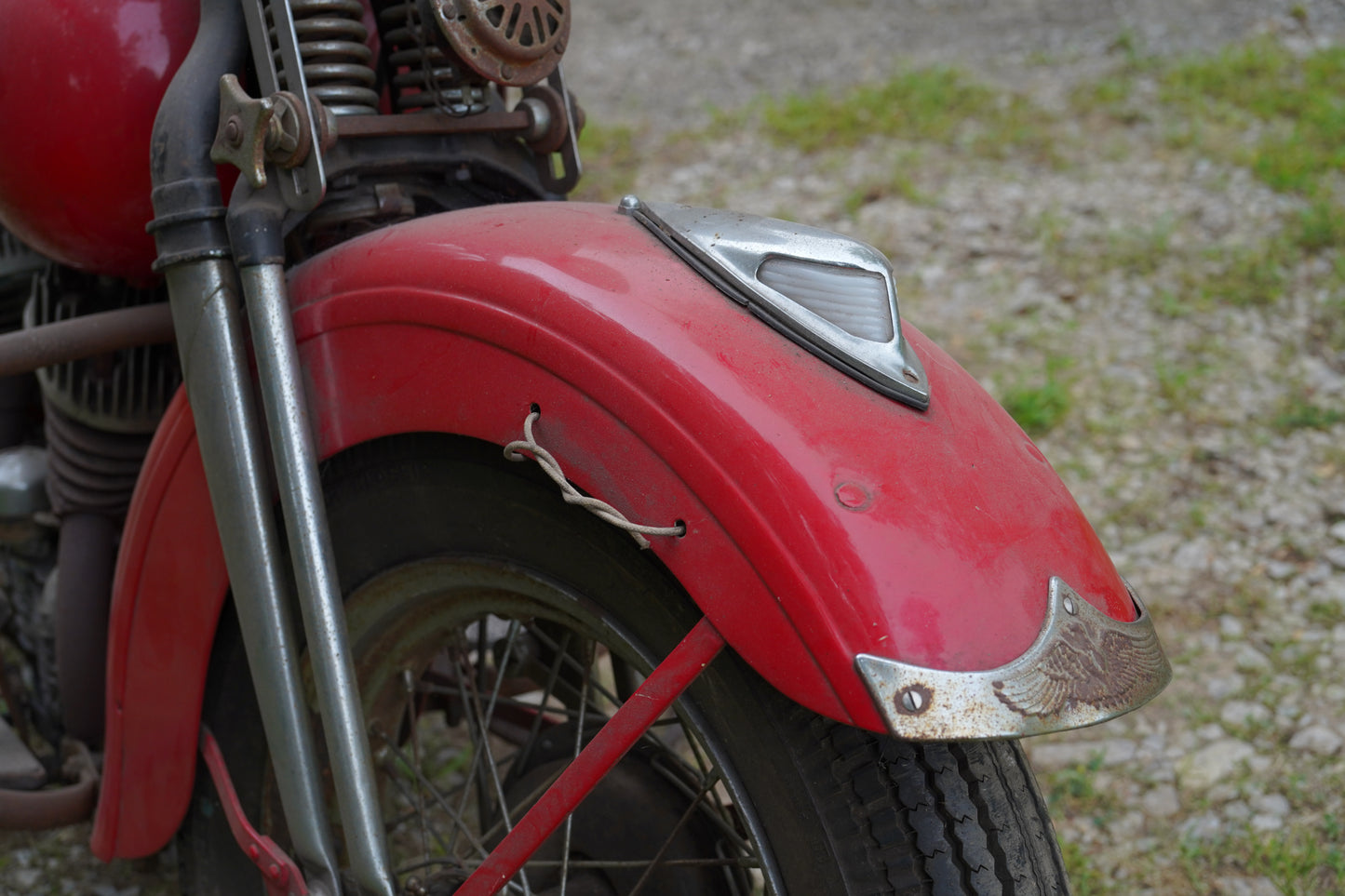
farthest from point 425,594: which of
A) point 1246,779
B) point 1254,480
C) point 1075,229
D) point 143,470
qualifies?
point 1075,229

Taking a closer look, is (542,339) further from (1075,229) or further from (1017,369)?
(1075,229)

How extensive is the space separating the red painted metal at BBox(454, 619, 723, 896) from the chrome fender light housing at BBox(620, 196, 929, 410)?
271 mm

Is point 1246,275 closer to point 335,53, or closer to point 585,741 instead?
point 585,741

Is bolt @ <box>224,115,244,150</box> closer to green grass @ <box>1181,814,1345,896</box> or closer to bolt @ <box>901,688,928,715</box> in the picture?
bolt @ <box>901,688,928,715</box>

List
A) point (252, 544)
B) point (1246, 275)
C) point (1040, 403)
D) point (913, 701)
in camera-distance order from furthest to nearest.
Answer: point (1246, 275) → point (1040, 403) → point (252, 544) → point (913, 701)

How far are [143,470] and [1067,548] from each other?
40.5 inches

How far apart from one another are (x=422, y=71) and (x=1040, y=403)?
2139 millimetres

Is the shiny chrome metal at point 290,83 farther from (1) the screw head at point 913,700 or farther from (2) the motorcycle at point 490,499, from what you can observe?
(1) the screw head at point 913,700

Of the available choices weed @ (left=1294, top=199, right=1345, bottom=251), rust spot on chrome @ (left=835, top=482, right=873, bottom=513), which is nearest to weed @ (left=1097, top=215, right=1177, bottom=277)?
weed @ (left=1294, top=199, right=1345, bottom=251)

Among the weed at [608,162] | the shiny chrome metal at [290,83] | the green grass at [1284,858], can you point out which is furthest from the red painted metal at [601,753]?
the weed at [608,162]

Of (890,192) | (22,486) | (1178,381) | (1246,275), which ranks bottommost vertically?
(1178,381)

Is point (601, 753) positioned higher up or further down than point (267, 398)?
further down

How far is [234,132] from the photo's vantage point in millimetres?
1143

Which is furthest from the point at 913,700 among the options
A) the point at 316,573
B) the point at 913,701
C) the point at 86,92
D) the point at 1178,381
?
the point at 1178,381
